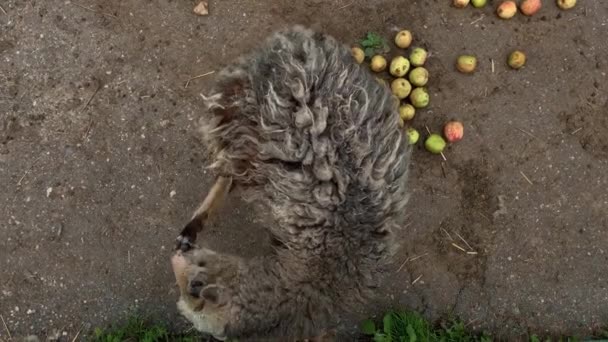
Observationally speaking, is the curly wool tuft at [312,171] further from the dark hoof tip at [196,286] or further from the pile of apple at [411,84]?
the pile of apple at [411,84]

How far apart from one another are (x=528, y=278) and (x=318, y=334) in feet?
6.72

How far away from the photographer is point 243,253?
4.20 meters

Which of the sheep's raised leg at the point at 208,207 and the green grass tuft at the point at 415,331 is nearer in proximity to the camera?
the sheep's raised leg at the point at 208,207

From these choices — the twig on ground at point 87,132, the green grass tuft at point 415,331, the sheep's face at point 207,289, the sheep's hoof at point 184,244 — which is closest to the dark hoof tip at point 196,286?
the sheep's face at point 207,289

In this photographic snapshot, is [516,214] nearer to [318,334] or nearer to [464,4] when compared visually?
[464,4]

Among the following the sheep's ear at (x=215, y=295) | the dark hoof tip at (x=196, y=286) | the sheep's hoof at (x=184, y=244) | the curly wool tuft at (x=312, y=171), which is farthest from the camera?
the sheep's hoof at (x=184, y=244)

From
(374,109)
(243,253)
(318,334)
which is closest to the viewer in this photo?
(374,109)

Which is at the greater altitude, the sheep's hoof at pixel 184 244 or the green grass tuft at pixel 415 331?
the sheep's hoof at pixel 184 244

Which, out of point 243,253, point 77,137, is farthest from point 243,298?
point 77,137

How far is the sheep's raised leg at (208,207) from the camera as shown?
3.72 m

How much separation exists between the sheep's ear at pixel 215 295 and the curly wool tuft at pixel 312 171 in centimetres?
7

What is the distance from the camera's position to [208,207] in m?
3.93

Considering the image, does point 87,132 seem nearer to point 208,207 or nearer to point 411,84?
point 208,207

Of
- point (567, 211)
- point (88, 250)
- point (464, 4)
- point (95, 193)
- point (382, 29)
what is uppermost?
point (464, 4)
